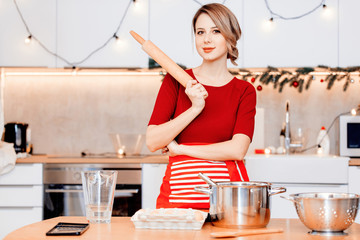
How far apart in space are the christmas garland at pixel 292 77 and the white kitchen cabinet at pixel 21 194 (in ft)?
4.74

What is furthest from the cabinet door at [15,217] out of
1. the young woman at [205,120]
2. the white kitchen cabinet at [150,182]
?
the young woman at [205,120]

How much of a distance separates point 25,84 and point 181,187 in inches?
102

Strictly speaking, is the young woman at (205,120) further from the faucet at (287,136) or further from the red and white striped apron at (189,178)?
the faucet at (287,136)

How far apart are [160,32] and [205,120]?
A: 188 centimetres

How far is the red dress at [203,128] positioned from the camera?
4.82 ft

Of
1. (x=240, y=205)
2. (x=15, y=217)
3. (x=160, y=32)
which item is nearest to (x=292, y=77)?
(x=160, y=32)

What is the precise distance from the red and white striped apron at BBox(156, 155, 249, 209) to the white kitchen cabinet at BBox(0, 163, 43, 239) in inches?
70.7

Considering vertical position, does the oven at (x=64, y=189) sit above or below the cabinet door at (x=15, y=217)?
above

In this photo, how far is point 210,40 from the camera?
1.56 meters

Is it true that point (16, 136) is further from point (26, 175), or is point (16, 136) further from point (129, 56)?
point (129, 56)

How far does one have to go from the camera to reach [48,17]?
3.44m

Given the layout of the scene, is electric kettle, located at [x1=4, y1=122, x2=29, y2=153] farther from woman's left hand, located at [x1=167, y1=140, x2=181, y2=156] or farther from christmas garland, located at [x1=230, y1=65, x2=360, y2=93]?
woman's left hand, located at [x1=167, y1=140, x2=181, y2=156]

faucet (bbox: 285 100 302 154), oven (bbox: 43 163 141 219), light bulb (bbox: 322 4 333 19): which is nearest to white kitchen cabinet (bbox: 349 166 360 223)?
faucet (bbox: 285 100 302 154)

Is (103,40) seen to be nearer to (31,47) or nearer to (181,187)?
(31,47)
